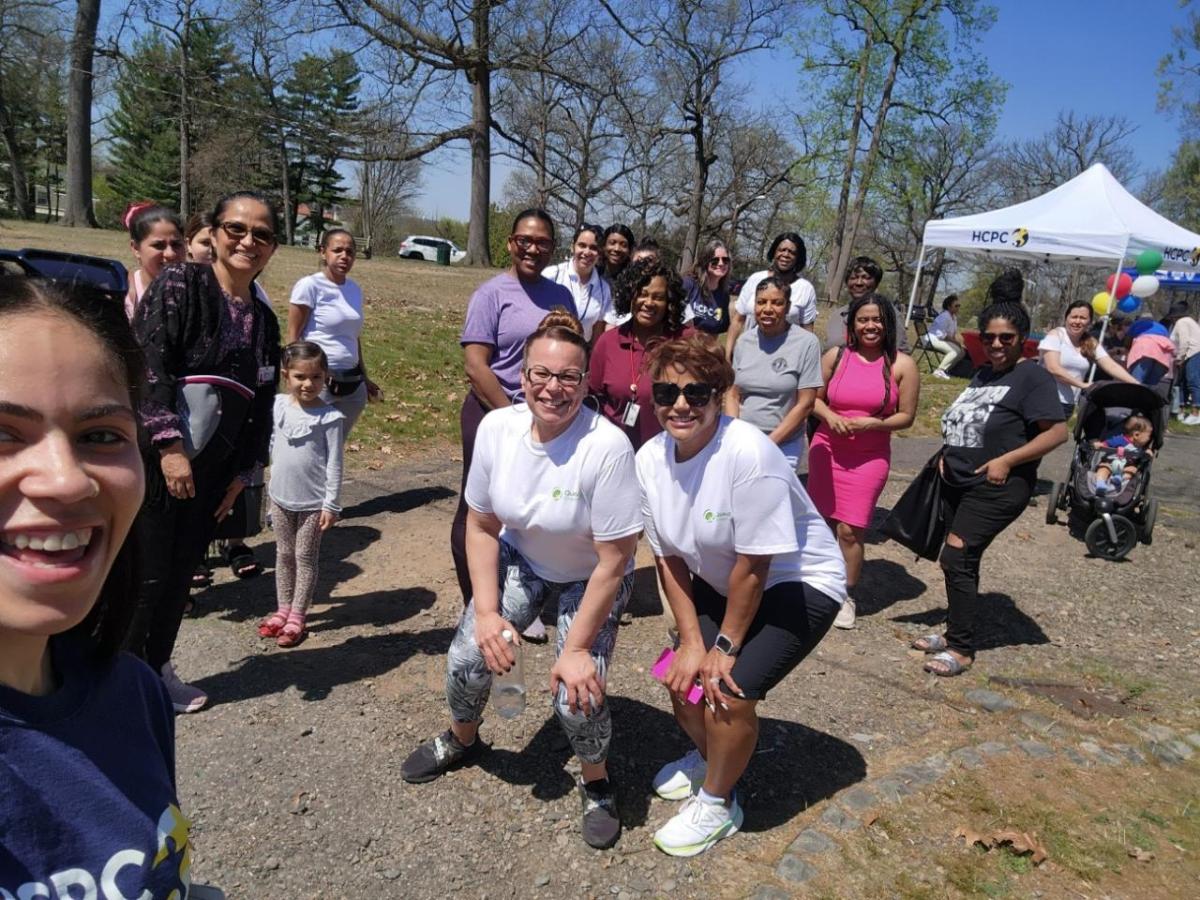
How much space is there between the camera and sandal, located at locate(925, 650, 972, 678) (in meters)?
4.28

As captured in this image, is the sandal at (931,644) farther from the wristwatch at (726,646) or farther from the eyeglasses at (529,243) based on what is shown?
the eyeglasses at (529,243)

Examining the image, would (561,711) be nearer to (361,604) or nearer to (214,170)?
(361,604)

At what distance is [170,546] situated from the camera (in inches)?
123

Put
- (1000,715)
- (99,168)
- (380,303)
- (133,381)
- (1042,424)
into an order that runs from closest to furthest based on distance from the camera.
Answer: (133,381) < (1000,715) < (1042,424) < (380,303) < (99,168)

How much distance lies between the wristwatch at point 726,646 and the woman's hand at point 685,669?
0.30 feet

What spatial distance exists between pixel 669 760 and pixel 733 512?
126 cm

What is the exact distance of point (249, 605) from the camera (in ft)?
14.6

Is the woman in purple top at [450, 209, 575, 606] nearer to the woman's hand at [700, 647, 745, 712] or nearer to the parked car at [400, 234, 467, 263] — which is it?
the woman's hand at [700, 647, 745, 712]

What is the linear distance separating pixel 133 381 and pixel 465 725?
229cm

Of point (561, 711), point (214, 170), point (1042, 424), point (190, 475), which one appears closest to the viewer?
point (561, 711)

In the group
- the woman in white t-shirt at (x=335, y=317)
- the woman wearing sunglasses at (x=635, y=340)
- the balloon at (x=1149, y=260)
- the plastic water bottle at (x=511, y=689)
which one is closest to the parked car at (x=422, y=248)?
the balloon at (x=1149, y=260)

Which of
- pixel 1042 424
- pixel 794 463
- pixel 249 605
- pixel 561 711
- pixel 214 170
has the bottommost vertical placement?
pixel 249 605

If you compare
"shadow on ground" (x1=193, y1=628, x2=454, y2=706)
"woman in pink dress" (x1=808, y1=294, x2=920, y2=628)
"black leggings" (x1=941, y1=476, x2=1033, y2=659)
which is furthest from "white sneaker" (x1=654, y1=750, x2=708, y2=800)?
"black leggings" (x1=941, y1=476, x2=1033, y2=659)

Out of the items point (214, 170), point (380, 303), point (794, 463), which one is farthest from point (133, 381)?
point (214, 170)
